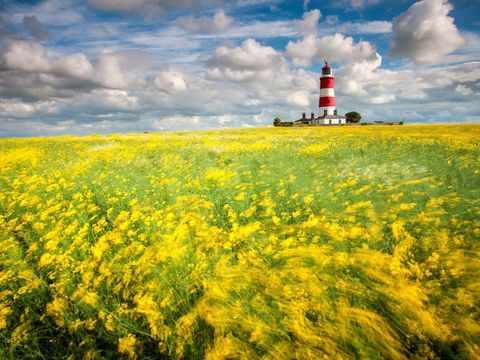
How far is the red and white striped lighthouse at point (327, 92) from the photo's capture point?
66.4 m

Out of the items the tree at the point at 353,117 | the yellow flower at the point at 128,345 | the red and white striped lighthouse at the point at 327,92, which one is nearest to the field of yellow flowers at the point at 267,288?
the yellow flower at the point at 128,345

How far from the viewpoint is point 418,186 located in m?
5.09

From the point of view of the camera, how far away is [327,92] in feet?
218

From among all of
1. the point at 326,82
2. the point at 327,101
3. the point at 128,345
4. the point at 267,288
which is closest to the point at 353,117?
the point at 327,101

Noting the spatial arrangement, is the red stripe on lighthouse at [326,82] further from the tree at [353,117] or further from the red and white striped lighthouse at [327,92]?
the tree at [353,117]

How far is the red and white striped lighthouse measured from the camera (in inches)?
2613

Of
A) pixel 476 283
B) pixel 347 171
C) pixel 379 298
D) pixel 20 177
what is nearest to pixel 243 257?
pixel 379 298

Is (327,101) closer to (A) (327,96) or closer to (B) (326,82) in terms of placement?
(A) (327,96)

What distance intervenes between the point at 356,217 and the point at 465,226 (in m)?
1.31

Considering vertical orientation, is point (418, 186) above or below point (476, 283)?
above

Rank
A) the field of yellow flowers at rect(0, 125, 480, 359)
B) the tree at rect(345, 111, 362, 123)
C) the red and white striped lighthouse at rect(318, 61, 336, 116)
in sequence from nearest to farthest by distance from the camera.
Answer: the field of yellow flowers at rect(0, 125, 480, 359) < the red and white striped lighthouse at rect(318, 61, 336, 116) < the tree at rect(345, 111, 362, 123)

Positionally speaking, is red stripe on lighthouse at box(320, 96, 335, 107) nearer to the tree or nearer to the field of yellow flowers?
the tree

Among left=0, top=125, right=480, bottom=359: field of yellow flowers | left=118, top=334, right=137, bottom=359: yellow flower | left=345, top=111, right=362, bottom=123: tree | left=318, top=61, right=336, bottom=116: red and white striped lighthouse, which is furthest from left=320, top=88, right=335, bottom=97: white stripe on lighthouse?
left=118, top=334, right=137, bottom=359: yellow flower

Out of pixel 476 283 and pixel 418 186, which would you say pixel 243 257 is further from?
pixel 418 186
